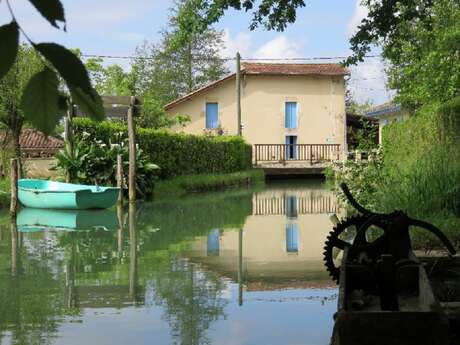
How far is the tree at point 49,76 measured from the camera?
43.6 inches

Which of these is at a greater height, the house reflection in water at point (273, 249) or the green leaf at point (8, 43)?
the green leaf at point (8, 43)

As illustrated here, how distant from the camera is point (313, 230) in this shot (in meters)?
14.2

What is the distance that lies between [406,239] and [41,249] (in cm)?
749

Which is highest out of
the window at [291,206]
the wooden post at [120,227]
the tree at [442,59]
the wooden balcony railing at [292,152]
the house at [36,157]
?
the tree at [442,59]

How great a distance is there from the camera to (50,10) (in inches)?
44.1

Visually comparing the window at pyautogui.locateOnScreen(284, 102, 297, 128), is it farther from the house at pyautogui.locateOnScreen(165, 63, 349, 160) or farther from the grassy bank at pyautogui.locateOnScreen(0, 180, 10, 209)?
the grassy bank at pyautogui.locateOnScreen(0, 180, 10, 209)

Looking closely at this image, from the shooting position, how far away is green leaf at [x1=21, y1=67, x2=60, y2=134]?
1155 millimetres

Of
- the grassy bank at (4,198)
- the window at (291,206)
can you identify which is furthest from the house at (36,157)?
the window at (291,206)

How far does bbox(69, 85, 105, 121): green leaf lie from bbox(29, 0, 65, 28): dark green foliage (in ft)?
0.35

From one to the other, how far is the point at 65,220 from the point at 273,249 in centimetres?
652

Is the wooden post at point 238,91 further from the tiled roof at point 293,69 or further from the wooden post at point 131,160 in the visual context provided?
the wooden post at point 131,160

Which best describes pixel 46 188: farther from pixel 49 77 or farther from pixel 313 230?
pixel 49 77

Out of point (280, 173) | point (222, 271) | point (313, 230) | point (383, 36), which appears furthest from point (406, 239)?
point (280, 173)

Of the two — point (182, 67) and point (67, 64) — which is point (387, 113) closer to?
point (182, 67)
